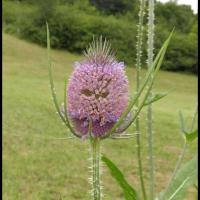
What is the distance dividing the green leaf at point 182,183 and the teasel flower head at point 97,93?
0.65ft

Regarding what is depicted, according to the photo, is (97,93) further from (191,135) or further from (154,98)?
(191,135)

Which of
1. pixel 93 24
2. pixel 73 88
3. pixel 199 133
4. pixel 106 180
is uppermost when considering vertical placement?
pixel 93 24

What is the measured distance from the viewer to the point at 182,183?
41.3 inches

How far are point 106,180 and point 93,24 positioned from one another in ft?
64.1

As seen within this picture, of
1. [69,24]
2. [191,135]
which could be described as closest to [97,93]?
[191,135]

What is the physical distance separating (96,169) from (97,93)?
0.15m

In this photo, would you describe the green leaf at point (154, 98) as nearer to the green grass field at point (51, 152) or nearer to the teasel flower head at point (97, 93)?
the teasel flower head at point (97, 93)

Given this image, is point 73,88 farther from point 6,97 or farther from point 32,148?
point 6,97

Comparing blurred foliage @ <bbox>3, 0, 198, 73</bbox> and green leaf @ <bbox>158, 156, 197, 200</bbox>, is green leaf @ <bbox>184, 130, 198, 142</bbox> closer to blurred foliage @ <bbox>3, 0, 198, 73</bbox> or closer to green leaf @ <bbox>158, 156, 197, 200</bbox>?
green leaf @ <bbox>158, 156, 197, 200</bbox>

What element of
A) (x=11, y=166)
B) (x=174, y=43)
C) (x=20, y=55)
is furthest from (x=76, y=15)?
(x=11, y=166)

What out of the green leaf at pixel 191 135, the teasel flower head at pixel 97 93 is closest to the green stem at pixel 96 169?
the teasel flower head at pixel 97 93

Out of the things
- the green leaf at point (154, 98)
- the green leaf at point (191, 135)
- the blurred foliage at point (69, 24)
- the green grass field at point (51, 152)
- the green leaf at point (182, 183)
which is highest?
the blurred foliage at point (69, 24)

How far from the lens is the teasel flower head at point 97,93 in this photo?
0.96 metres

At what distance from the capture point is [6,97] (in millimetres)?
13836
